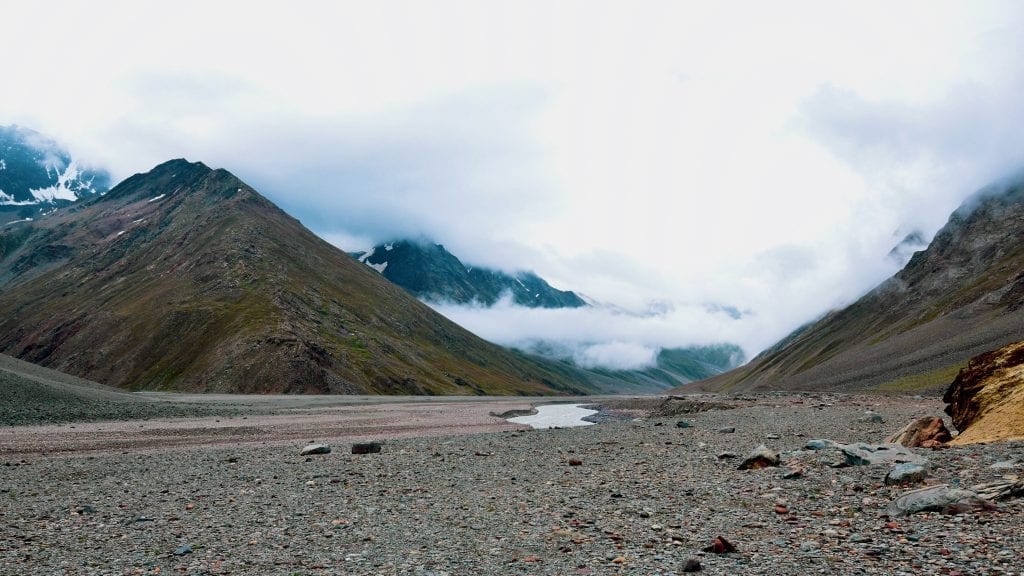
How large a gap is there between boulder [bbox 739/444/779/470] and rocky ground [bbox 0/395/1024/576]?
0.64 metres

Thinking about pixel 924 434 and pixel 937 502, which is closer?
pixel 937 502

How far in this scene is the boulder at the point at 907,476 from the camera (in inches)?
645

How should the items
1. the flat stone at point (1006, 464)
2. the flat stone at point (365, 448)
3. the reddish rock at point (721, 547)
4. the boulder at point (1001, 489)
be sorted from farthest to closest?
1. the flat stone at point (365, 448)
2. the flat stone at point (1006, 464)
3. the boulder at point (1001, 489)
4. the reddish rock at point (721, 547)

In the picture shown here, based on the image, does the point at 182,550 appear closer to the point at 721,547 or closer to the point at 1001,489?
the point at 721,547

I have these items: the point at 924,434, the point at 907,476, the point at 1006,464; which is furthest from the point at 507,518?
the point at 924,434

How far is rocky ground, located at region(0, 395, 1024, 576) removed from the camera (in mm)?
12523

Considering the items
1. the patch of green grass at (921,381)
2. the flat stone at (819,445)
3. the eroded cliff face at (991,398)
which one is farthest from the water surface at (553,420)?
the patch of green grass at (921,381)

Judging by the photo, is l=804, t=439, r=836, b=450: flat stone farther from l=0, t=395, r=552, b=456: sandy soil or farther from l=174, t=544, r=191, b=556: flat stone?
l=0, t=395, r=552, b=456: sandy soil

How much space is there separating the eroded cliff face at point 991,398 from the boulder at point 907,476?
9471 millimetres

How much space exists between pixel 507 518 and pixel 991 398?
75.3 feet

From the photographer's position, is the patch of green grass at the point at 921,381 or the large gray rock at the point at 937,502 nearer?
the large gray rock at the point at 937,502

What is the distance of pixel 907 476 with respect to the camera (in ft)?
53.9

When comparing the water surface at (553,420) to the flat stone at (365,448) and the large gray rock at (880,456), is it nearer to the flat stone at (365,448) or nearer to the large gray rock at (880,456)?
the flat stone at (365,448)

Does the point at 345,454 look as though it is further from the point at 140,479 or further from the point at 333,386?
the point at 333,386
